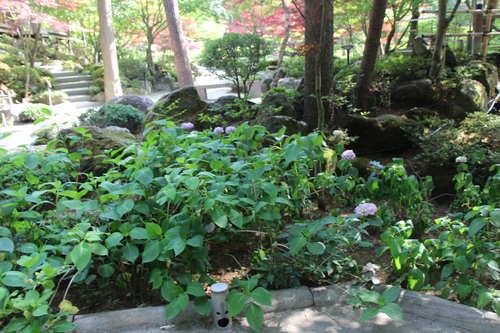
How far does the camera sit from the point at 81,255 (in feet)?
5.16

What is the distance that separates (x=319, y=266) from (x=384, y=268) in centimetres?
62

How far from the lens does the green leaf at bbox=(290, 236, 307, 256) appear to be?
182cm

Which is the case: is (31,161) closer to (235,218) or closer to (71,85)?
(235,218)

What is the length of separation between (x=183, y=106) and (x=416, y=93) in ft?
13.4

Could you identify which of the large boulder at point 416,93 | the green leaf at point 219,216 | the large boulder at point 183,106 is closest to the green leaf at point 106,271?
the green leaf at point 219,216

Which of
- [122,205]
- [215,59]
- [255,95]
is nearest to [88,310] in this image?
[122,205]

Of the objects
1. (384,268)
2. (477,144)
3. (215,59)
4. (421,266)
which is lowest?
(384,268)

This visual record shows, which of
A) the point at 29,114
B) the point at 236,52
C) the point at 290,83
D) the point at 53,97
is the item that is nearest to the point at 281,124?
the point at 236,52

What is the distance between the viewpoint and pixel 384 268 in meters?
2.46

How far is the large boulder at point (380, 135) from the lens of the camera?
189 inches

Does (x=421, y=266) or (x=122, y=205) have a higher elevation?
(x=122, y=205)

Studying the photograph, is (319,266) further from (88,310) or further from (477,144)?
(477,144)

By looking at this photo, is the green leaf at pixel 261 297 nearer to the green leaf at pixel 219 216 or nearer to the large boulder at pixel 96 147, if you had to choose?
the green leaf at pixel 219 216

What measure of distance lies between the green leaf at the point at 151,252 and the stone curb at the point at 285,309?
1.45 feet
